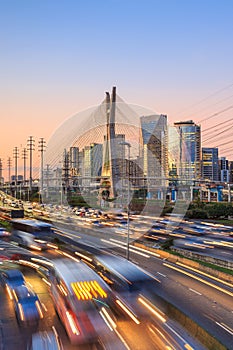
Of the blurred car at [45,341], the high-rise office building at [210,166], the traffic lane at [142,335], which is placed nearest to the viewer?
the blurred car at [45,341]

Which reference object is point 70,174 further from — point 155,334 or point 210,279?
point 155,334

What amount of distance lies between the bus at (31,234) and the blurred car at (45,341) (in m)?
7.55

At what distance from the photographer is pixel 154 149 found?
34000 millimetres

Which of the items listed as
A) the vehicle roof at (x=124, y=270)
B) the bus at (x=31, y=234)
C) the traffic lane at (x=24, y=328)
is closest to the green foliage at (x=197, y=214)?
the bus at (x=31, y=234)

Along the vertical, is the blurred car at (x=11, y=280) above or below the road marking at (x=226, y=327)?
above

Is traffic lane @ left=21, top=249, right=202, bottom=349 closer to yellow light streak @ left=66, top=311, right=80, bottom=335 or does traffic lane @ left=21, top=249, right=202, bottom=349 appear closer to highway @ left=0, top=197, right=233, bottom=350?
highway @ left=0, top=197, right=233, bottom=350

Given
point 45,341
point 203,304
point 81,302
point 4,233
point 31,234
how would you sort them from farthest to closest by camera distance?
point 4,233 → point 31,234 → point 203,304 → point 81,302 → point 45,341

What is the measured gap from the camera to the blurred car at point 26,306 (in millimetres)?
7102

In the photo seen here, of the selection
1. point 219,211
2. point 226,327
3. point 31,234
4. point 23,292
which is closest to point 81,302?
point 23,292

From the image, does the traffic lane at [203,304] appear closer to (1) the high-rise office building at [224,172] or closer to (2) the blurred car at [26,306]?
(2) the blurred car at [26,306]

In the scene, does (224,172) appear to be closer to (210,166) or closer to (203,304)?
(210,166)

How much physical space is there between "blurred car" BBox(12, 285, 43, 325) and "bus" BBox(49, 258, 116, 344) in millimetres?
392

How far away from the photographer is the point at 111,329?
6.11 meters

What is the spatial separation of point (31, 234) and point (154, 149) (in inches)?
787
